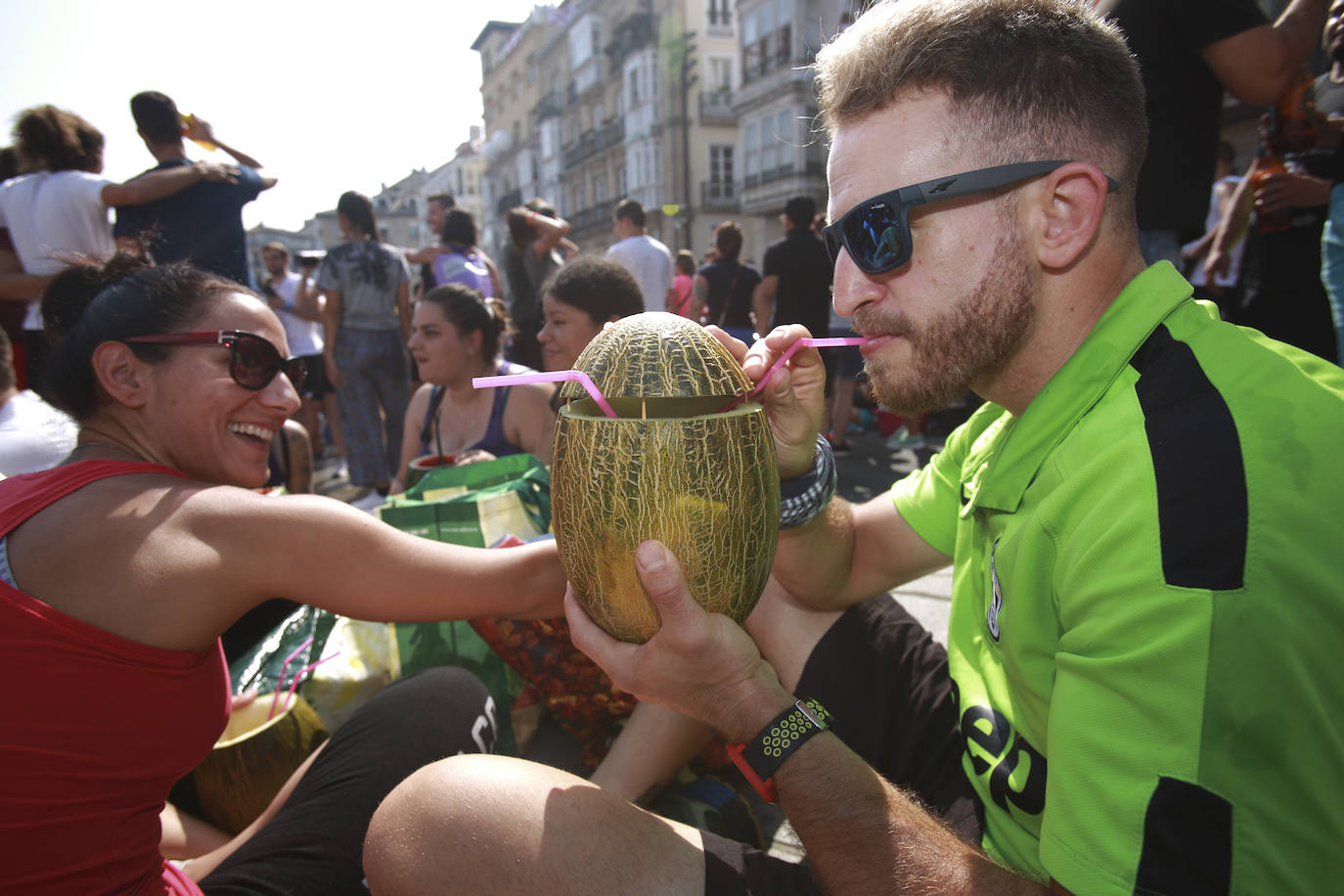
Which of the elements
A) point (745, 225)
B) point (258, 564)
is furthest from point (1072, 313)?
point (745, 225)

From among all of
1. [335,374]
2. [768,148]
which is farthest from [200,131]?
[768,148]

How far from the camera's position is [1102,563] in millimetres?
1034

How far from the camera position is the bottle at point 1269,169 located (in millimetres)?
2854

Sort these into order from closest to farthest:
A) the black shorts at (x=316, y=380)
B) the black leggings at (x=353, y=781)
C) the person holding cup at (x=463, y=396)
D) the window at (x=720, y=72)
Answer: the black leggings at (x=353, y=781) < the person holding cup at (x=463, y=396) < the black shorts at (x=316, y=380) < the window at (x=720, y=72)

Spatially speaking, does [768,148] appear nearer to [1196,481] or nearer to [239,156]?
[239,156]

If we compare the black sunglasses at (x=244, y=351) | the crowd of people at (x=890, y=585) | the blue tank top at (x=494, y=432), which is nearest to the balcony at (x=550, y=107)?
the blue tank top at (x=494, y=432)

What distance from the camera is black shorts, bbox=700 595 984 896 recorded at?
5.64 ft

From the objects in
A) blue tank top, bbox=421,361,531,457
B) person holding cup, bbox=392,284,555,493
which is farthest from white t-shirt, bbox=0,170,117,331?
blue tank top, bbox=421,361,531,457

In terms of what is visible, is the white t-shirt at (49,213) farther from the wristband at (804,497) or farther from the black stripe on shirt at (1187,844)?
the black stripe on shirt at (1187,844)

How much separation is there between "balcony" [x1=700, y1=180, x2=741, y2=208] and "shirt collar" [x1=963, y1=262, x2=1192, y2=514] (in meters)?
33.4

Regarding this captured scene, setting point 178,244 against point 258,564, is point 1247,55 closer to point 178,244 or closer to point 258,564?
point 258,564

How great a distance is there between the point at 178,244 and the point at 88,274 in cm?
225

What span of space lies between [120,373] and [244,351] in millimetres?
279

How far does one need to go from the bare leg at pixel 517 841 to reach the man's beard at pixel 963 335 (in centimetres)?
100
